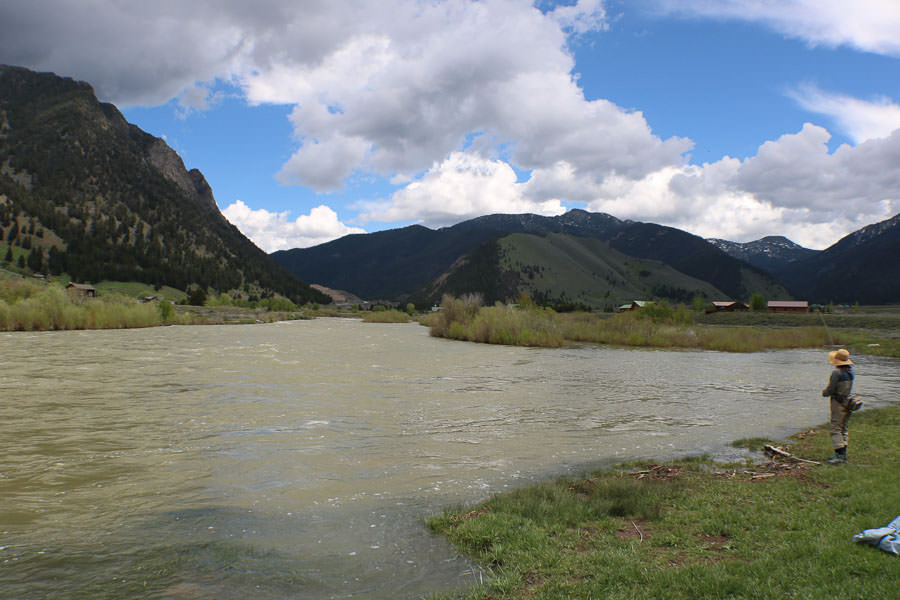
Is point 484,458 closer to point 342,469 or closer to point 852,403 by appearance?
point 342,469

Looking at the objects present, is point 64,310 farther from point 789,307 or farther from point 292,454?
point 789,307

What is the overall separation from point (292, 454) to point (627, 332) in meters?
62.2

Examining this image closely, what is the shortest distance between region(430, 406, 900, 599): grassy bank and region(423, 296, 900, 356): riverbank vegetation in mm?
52637

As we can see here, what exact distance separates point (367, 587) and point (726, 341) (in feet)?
229

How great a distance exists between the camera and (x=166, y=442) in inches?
621

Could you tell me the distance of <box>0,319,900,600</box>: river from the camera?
770 cm

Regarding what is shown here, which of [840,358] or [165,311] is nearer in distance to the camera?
[840,358]

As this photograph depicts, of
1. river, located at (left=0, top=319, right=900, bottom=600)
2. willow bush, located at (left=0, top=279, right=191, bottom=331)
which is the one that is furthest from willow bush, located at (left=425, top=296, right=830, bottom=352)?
willow bush, located at (left=0, top=279, right=191, bottom=331)

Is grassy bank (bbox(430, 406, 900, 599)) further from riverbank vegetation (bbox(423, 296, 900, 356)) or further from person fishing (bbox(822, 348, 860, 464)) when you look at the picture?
riverbank vegetation (bbox(423, 296, 900, 356))

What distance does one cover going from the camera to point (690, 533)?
8438 millimetres

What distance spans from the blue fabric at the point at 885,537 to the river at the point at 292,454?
5.43m

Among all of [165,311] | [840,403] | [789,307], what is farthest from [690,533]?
[789,307]

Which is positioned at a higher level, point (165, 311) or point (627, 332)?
point (165, 311)

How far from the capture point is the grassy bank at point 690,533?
6.32 metres
